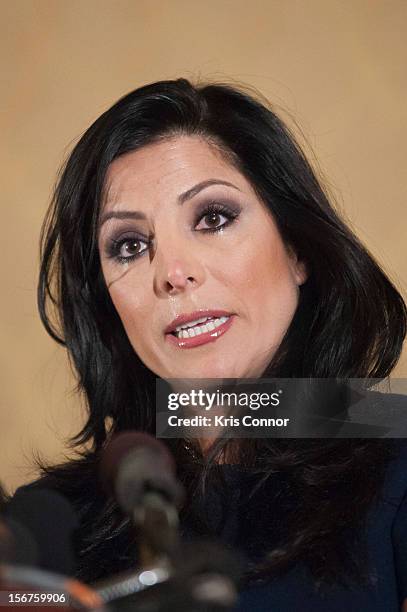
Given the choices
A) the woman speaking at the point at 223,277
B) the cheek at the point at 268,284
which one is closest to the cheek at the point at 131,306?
the woman speaking at the point at 223,277

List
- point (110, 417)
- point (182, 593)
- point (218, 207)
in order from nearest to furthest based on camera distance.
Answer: point (182, 593), point (218, 207), point (110, 417)

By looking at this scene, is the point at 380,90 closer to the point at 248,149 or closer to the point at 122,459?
the point at 248,149

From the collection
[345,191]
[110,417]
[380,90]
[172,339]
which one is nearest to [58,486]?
[110,417]

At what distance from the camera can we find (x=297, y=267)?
38.6 inches

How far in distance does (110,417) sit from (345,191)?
1.19 ft

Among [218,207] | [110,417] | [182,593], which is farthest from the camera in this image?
[110,417]

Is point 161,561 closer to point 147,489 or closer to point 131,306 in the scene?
point 147,489

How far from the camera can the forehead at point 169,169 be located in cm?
95

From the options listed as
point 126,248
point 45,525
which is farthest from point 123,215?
point 45,525

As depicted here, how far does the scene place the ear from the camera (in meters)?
0.98

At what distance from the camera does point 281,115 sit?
3.50 feet

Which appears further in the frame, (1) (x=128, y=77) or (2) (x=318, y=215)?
(1) (x=128, y=77)

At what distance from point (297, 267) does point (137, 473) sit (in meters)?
0.58

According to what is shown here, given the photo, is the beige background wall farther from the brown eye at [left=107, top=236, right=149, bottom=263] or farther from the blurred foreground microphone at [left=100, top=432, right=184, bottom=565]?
the blurred foreground microphone at [left=100, top=432, right=184, bottom=565]
